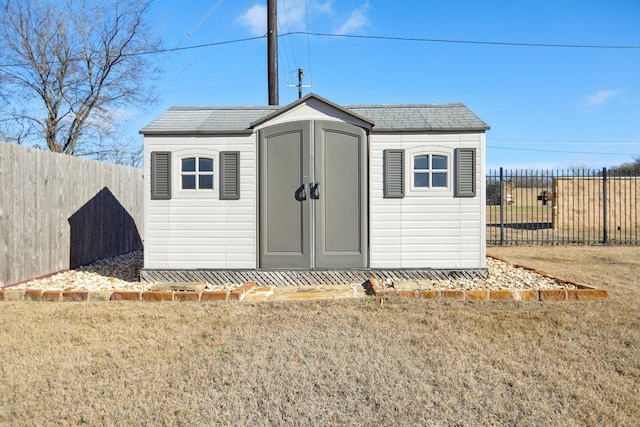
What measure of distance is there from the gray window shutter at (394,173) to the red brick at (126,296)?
147 inches

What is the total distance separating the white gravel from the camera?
615 centimetres

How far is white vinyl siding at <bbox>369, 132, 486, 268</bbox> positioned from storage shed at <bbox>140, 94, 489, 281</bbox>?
0.02m

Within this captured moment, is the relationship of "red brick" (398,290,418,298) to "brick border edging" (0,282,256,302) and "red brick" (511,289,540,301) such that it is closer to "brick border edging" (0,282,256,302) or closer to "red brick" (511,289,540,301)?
"red brick" (511,289,540,301)

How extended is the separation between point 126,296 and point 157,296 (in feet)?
1.31

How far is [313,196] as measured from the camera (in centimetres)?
669

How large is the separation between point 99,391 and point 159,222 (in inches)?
164

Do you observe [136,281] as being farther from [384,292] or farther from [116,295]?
[384,292]

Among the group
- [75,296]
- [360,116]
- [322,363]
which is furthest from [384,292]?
[75,296]

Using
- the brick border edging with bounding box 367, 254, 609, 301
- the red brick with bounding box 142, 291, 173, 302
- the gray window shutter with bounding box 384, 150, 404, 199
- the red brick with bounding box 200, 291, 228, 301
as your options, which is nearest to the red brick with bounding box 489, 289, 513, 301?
the brick border edging with bounding box 367, 254, 609, 301

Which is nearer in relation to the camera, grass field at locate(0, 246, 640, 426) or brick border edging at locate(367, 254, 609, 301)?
grass field at locate(0, 246, 640, 426)

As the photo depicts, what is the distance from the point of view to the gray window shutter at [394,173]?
22.1 feet

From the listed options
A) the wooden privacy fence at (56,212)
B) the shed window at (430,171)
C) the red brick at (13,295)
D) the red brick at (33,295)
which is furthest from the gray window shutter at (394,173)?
the wooden privacy fence at (56,212)

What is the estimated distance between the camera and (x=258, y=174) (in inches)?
269

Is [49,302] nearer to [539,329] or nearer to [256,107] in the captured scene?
[256,107]
